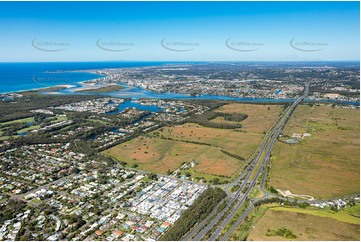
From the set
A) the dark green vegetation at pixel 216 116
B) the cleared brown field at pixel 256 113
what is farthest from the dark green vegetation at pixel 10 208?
the cleared brown field at pixel 256 113

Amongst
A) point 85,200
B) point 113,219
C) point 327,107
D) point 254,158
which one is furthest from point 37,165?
point 327,107

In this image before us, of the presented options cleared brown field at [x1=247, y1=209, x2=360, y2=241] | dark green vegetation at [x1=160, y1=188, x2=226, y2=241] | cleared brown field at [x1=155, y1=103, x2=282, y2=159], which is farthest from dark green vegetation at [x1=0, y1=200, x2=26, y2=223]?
cleared brown field at [x1=155, y1=103, x2=282, y2=159]

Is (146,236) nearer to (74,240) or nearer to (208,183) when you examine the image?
(74,240)

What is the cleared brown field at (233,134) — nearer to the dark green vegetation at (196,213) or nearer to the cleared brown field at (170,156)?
the cleared brown field at (170,156)

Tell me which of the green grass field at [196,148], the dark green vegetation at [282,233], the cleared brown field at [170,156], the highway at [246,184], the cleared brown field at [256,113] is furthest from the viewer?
the cleared brown field at [256,113]

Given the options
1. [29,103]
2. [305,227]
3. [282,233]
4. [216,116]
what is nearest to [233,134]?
[216,116]

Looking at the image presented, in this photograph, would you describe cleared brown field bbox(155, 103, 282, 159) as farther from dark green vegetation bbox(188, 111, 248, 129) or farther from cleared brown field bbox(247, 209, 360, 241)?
cleared brown field bbox(247, 209, 360, 241)
